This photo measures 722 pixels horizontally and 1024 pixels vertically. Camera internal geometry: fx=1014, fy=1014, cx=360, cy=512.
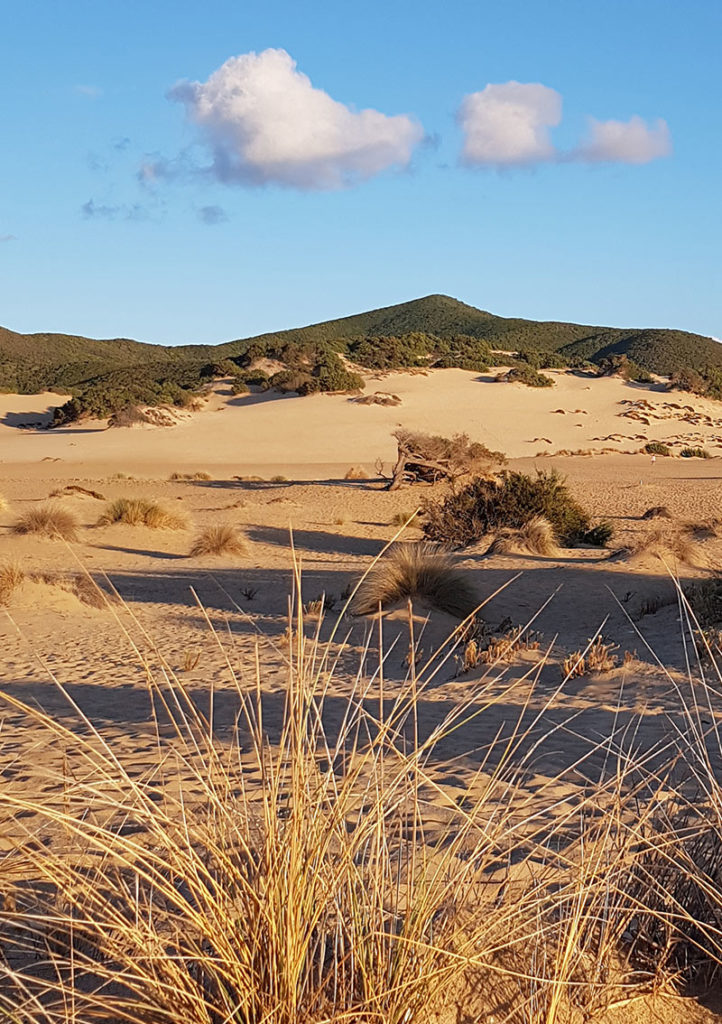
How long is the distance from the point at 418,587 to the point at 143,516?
9.60m

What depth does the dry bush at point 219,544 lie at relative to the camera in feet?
56.7

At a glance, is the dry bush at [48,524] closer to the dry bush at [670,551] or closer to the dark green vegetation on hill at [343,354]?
the dry bush at [670,551]

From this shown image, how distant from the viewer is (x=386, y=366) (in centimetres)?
5322

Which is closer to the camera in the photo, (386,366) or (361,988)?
(361,988)

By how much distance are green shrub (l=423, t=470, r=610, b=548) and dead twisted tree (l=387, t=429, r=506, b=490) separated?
7.93m

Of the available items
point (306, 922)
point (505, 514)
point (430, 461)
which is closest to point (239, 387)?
point (430, 461)

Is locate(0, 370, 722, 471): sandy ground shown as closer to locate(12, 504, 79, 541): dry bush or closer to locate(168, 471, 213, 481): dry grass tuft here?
locate(168, 471, 213, 481): dry grass tuft

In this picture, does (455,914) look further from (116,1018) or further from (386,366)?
(386,366)

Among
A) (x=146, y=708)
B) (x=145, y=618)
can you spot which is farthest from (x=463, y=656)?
(x=145, y=618)

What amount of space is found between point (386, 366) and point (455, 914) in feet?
168

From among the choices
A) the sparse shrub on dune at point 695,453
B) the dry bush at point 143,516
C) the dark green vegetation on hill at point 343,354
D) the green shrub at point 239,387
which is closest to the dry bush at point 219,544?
the dry bush at point 143,516

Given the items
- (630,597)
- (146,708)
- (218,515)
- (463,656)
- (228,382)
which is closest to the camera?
(146,708)

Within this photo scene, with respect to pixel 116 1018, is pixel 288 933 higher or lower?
higher

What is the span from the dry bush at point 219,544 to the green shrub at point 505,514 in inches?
134
